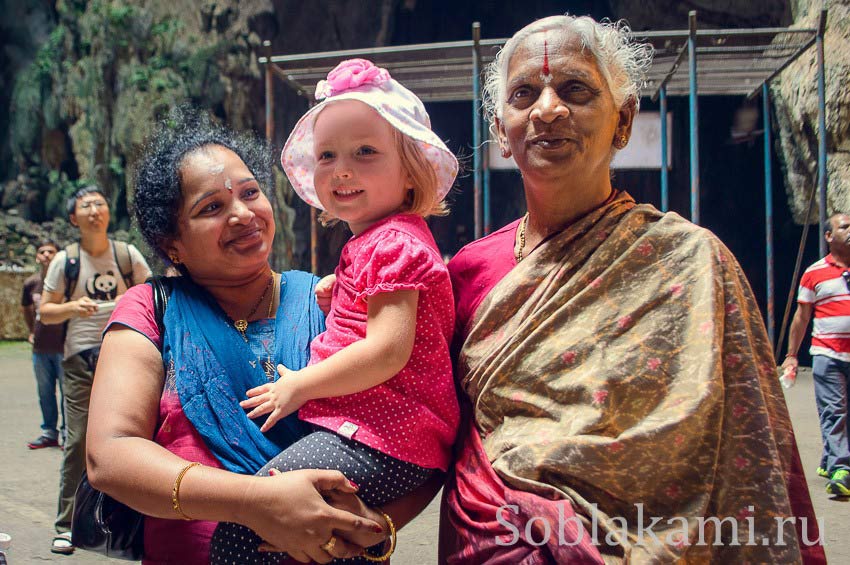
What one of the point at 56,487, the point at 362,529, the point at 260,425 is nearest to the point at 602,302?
the point at 362,529

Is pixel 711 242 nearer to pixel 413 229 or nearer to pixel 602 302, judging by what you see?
pixel 602 302

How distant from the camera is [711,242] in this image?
61.6 inches

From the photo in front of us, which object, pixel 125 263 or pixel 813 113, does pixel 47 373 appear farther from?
pixel 813 113

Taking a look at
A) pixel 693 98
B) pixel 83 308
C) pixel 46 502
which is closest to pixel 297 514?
pixel 83 308

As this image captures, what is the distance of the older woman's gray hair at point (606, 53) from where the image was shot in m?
1.67

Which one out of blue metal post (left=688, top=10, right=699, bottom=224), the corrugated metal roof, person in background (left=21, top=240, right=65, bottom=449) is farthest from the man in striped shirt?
person in background (left=21, top=240, right=65, bottom=449)

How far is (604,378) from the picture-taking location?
1477 mm

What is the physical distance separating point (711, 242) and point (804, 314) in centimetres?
408

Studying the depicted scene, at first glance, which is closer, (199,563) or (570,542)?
(570,542)

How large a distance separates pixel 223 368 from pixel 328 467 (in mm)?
345

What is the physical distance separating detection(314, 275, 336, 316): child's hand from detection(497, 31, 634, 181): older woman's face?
55 cm

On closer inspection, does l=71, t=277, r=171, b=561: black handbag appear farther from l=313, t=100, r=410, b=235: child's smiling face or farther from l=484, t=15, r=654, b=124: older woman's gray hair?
l=484, t=15, r=654, b=124: older woman's gray hair

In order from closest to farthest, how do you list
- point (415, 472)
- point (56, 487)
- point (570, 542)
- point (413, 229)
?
1. point (570, 542)
2. point (415, 472)
3. point (413, 229)
4. point (56, 487)

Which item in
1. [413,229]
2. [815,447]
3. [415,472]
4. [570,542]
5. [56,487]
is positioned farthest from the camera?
[815,447]
